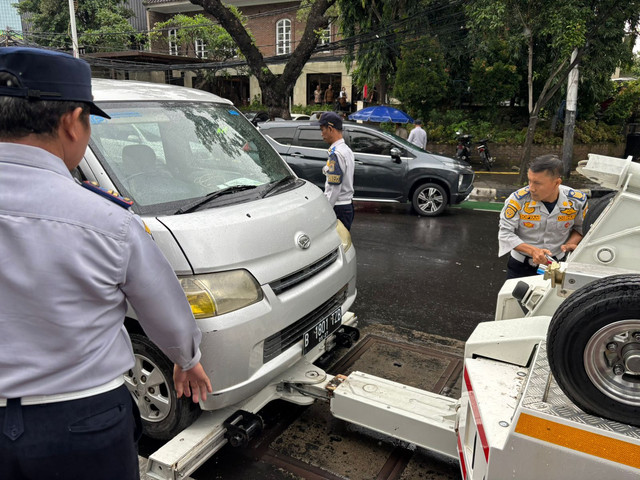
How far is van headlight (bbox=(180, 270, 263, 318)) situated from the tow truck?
0.66 meters

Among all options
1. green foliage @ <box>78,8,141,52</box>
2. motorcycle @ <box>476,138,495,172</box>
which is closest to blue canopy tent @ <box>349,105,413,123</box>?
motorcycle @ <box>476,138,495,172</box>

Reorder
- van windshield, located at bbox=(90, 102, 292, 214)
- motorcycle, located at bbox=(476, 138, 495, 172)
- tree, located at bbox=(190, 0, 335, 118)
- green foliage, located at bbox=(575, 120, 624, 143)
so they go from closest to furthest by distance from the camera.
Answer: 1. van windshield, located at bbox=(90, 102, 292, 214)
2. tree, located at bbox=(190, 0, 335, 118)
3. motorcycle, located at bbox=(476, 138, 495, 172)
4. green foliage, located at bbox=(575, 120, 624, 143)

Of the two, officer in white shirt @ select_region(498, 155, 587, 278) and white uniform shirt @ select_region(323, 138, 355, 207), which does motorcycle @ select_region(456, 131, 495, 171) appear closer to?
white uniform shirt @ select_region(323, 138, 355, 207)

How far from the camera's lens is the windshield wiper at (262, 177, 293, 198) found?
11.3 feet

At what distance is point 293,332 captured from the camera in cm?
307

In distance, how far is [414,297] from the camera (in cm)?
575

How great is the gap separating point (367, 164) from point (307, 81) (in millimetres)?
21143

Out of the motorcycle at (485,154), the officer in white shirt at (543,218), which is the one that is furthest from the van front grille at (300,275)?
the motorcycle at (485,154)

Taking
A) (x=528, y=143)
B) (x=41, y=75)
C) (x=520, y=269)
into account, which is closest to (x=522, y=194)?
(x=520, y=269)

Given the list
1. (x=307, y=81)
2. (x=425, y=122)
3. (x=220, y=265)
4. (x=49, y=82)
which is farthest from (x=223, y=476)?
(x=307, y=81)

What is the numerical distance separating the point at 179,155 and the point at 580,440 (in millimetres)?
2797

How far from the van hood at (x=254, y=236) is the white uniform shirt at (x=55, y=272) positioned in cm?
121

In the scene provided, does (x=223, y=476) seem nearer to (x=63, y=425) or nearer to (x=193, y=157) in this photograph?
(x=63, y=425)

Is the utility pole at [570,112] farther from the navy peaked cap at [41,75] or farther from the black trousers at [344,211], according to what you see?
the navy peaked cap at [41,75]
